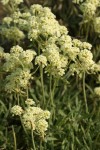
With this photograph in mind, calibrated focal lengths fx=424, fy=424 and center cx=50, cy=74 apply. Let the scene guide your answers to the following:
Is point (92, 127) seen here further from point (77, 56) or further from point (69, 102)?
point (77, 56)

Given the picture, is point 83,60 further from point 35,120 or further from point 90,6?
point 90,6

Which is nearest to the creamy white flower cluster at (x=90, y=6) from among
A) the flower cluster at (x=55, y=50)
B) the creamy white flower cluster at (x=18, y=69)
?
the flower cluster at (x=55, y=50)

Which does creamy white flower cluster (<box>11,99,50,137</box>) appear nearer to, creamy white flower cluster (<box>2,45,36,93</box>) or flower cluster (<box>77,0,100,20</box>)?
creamy white flower cluster (<box>2,45,36,93</box>)

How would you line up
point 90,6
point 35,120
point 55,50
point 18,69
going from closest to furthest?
point 35,120
point 55,50
point 18,69
point 90,6

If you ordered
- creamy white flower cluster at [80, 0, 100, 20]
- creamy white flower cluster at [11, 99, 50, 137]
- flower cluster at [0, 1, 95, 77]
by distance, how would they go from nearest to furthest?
creamy white flower cluster at [11, 99, 50, 137] < flower cluster at [0, 1, 95, 77] < creamy white flower cluster at [80, 0, 100, 20]

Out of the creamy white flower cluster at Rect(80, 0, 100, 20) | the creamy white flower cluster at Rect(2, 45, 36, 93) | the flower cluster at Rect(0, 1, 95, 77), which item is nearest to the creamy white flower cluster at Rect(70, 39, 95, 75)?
the flower cluster at Rect(0, 1, 95, 77)

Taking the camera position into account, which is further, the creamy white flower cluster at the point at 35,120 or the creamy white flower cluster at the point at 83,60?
the creamy white flower cluster at the point at 83,60

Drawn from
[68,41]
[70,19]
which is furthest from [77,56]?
[70,19]

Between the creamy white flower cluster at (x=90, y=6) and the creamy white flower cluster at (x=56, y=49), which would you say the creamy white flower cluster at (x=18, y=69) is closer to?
the creamy white flower cluster at (x=56, y=49)

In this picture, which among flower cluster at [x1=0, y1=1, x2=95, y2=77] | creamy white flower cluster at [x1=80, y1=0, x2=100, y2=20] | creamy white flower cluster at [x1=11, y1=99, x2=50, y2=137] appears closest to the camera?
creamy white flower cluster at [x1=11, y1=99, x2=50, y2=137]

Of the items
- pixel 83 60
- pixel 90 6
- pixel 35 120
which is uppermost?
pixel 90 6

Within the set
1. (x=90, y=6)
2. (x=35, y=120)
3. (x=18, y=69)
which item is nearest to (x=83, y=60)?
(x=18, y=69)
